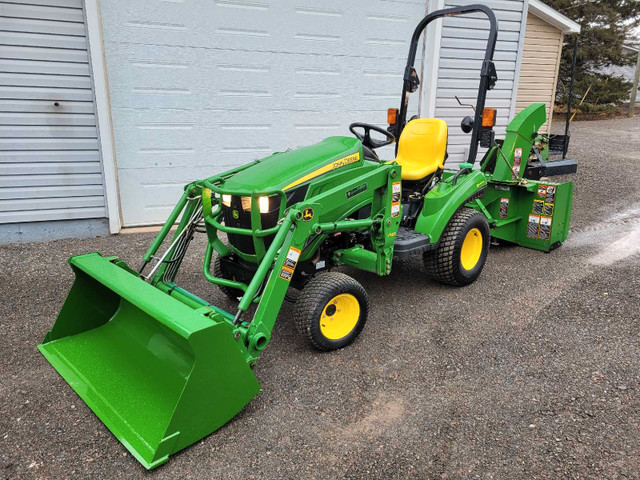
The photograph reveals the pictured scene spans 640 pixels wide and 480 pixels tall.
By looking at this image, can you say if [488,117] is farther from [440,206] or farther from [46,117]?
[46,117]

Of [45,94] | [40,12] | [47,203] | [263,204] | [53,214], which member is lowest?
[53,214]

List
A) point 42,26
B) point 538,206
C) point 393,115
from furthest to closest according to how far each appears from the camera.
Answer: point 42,26, point 538,206, point 393,115

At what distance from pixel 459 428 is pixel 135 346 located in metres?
1.76

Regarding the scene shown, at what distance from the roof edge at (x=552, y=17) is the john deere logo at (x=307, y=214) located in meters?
9.65

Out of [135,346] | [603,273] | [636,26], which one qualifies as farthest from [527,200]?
[636,26]

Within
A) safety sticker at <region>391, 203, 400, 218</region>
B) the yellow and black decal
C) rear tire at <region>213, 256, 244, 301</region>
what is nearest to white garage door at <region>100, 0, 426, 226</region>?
rear tire at <region>213, 256, 244, 301</region>

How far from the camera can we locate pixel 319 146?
3.54 m

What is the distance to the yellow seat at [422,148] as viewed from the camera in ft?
13.3

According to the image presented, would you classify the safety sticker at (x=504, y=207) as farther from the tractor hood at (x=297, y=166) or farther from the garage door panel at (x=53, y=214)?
the garage door panel at (x=53, y=214)

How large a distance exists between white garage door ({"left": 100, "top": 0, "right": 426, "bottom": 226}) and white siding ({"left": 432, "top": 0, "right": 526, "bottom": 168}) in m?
0.72

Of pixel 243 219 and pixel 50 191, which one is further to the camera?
pixel 50 191

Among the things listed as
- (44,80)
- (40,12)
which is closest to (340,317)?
(44,80)

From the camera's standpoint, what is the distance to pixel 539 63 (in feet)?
37.7

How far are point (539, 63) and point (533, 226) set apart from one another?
7.99m
